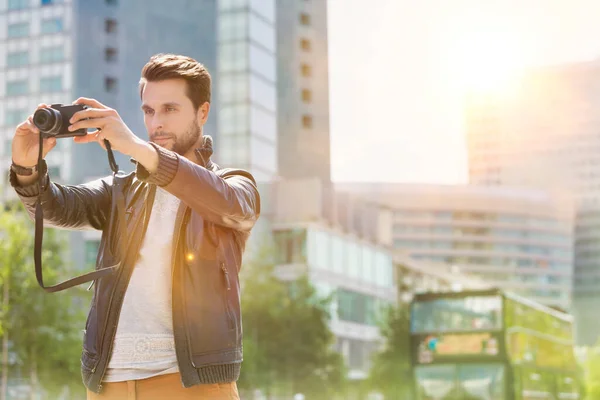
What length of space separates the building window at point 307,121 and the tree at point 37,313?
25470 millimetres

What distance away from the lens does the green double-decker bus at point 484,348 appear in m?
18.5

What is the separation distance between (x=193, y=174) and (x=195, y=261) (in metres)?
0.23

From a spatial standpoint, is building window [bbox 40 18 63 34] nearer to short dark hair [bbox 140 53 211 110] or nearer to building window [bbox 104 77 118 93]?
building window [bbox 104 77 118 93]

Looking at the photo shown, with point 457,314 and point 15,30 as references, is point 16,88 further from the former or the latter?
point 457,314

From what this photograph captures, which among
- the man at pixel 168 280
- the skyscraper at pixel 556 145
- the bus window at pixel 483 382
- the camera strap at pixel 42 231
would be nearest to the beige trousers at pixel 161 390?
the man at pixel 168 280

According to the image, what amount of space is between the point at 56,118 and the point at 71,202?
0.37 metres

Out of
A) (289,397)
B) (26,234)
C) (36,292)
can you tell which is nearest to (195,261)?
(26,234)

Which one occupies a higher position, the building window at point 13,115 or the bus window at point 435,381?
the building window at point 13,115

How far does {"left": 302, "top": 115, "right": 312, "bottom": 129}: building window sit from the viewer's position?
169 feet

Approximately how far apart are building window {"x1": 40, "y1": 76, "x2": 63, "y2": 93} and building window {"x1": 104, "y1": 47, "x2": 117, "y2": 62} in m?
2.85

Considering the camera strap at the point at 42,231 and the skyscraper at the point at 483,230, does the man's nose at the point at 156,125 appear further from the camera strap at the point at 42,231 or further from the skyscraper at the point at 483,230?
the skyscraper at the point at 483,230

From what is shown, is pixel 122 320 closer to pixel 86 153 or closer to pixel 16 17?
pixel 86 153

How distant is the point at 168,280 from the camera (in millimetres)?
1997

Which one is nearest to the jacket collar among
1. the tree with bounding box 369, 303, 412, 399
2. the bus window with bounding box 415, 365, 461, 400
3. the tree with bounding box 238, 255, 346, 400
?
the bus window with bounding box 415, 365, 461, 400
